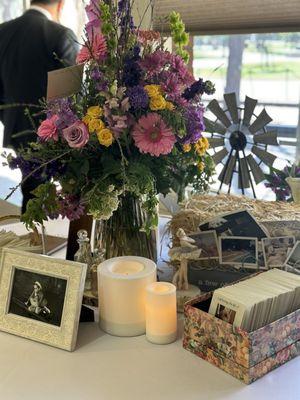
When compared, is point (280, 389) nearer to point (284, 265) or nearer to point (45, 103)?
point (284, 265)

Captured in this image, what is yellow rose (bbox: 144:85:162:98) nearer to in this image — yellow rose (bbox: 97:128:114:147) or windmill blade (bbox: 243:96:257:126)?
yellow rose (bbox: 97:128:114:147)

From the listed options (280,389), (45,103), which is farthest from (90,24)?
(280,389)

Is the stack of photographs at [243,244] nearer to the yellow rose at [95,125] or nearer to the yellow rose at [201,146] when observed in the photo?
the yellow rose at [201,146]

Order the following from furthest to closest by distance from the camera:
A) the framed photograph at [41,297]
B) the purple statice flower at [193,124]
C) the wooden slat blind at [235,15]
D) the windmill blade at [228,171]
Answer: the wooden slat blind at [235,15], the windmill blade at [228,171], the purple statice flower at [193,124], the framed photograph at [41,297]

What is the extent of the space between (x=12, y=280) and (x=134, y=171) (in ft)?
1.17

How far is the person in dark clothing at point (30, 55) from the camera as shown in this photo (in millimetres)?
2600

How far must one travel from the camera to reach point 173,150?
1164 millimetres

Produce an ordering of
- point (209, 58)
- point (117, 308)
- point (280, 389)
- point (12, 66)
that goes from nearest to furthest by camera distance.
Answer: point (280, 389) < point (117, 308) < point (209, 58) < point (12, 66)

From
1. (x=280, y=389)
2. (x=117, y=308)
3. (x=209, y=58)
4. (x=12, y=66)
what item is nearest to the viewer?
(x=280, y=389)

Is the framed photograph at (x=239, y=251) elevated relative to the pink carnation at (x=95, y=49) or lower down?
lower down

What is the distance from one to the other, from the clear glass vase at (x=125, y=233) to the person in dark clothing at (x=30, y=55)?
1.44 metres

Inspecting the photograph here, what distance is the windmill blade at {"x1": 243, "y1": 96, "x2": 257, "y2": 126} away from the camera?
1576mm

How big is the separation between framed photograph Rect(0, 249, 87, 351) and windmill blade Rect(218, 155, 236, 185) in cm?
79

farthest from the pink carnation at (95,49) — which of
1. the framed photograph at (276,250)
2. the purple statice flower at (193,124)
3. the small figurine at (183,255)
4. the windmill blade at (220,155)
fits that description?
the windmill blade at (220,155)
